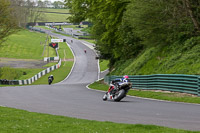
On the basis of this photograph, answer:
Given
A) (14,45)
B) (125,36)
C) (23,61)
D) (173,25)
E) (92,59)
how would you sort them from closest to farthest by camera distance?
(173,25), (125,36), (23,61), (92,59), (14,45)

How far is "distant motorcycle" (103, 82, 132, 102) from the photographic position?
16.3 m

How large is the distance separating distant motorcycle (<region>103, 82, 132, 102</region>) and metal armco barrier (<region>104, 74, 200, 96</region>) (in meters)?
3.21

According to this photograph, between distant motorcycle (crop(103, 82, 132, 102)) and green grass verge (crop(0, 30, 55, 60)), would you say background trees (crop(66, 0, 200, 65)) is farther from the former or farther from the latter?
green grass verge (crop(0, 30, 55, 60))

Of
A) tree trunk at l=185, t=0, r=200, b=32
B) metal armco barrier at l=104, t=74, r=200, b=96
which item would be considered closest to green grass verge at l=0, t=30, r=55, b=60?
metal armco barrier at l=104, t=74, r=200, b=96

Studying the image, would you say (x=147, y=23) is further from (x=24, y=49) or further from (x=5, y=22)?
(x=24, y=49)

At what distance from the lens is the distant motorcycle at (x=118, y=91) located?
1633 cm

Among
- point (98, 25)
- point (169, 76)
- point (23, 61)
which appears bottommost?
point (23, 61)

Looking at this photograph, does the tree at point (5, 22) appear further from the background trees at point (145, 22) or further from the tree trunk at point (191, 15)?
the tree trunk at point (191, 15)

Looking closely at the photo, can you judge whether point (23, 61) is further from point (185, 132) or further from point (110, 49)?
point (185, 132)

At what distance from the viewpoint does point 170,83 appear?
20.0 meters


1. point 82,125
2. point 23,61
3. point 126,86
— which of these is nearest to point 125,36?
point 126,86

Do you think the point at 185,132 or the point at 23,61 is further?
the point at 23,61

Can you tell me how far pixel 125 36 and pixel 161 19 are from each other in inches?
333

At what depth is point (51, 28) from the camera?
566ft
